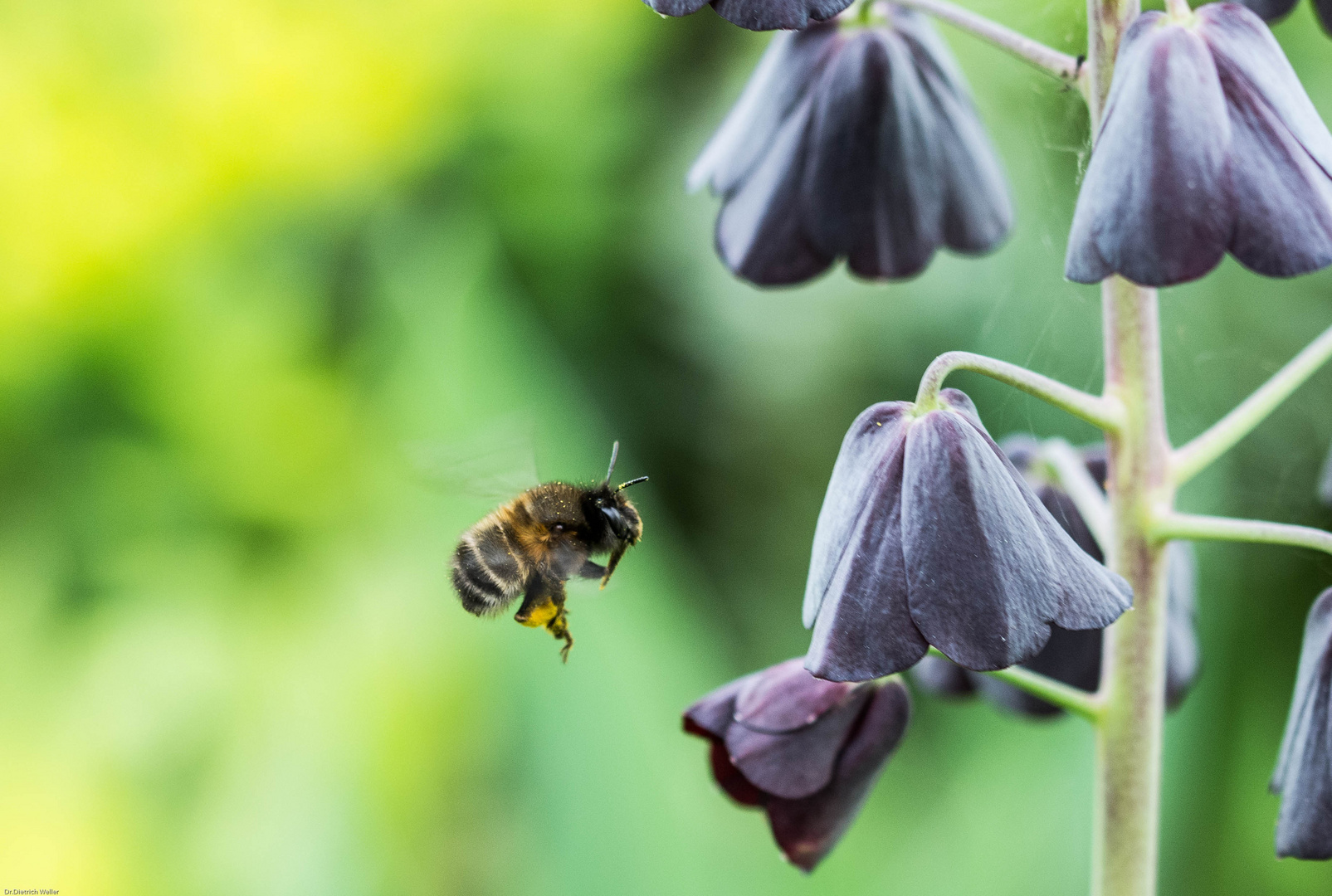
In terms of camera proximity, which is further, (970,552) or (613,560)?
(613,560)

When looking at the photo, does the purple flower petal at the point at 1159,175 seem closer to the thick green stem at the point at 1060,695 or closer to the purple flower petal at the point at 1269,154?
the purple flower petal at the point at 1269,154

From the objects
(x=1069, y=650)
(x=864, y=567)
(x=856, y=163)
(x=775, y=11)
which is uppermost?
(x=775, y=11)

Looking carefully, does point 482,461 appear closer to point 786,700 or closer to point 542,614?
point 542,614

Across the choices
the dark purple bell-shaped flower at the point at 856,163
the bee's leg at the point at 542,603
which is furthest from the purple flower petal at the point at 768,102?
the bee's leg at the point at 542,603

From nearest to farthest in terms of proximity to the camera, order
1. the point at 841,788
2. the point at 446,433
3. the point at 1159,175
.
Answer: the point at 1159,175
the point at 841,788
the point at 446,433

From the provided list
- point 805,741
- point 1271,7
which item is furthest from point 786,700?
point 1271,7

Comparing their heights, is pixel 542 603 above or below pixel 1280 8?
below

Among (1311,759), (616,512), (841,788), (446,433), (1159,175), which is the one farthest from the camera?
(446,433)

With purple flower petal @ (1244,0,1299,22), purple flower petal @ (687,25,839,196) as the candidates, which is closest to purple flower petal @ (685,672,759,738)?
purple flower petal @ (687,25,839,196)
